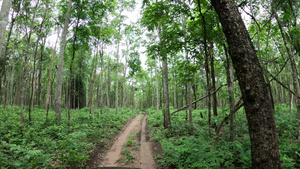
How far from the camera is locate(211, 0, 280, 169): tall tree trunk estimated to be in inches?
97.3

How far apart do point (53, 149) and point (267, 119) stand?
22.7 ft

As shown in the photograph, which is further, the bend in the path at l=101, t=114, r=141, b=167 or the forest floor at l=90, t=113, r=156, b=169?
the bend in the path at l=101, t=114, r=141, b=167

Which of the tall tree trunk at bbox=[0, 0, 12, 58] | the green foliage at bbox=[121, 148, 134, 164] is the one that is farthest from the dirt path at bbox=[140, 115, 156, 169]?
the tall tree trunk at bbox=[0, 0, 12, 58]

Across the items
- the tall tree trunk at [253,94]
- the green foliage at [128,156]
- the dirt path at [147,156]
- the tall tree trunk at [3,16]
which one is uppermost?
the tall tree trunk at [3,16]

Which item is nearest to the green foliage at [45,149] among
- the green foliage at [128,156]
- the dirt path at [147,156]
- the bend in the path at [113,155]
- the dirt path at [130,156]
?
the bend in the path at [113,155]

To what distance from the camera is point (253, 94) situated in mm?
2586

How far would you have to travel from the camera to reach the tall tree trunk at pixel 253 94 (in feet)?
8.11

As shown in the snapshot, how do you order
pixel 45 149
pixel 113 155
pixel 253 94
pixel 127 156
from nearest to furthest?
pixel 253 94, pixel 45 149, pixel 127 156, pixel 113 155

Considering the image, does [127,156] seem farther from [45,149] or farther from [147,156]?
[45,149]

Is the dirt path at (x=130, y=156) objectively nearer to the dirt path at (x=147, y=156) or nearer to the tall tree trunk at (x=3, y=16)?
the dirt path at (x=147, y=156)

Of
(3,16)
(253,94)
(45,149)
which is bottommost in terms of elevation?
(45,149)

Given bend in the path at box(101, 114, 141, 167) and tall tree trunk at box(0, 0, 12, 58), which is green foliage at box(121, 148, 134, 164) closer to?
bend in the path at box(101, 114, 141, 167)

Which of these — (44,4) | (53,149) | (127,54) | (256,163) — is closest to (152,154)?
(53,149)

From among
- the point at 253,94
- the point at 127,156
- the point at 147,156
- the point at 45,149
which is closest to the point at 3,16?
the point at 45,149
